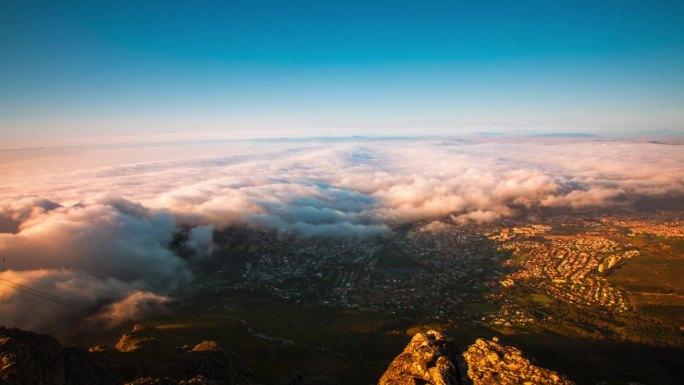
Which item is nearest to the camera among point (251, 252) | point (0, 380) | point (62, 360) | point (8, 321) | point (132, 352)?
point (0, 380)

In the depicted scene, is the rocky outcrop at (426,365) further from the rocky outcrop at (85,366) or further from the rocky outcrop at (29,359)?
the rocky outcrop at (29,359)

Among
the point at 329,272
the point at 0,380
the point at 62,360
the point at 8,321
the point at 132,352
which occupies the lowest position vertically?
the point at 329,272

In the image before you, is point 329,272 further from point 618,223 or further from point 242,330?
point 618,223

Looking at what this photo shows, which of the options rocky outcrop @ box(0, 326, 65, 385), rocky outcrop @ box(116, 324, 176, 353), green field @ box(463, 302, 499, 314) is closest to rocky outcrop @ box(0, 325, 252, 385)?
rocky outcrop @ box(0, 326, 65, 385)

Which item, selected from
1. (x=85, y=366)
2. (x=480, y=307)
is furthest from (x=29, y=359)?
(x=480, y=307)

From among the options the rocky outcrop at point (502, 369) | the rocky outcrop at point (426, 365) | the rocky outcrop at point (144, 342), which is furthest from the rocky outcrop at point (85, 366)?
the rocky outcrop at point (502, 369)

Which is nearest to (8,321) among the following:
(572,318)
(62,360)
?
(62,360)
